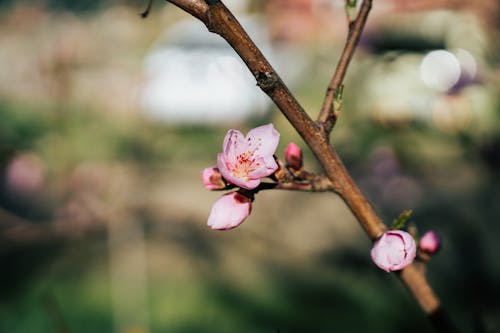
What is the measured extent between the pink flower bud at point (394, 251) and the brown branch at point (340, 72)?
0.47ft

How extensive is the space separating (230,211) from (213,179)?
0.23ft

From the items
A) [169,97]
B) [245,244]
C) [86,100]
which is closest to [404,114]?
[245,244]

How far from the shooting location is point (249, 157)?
30.8 inches

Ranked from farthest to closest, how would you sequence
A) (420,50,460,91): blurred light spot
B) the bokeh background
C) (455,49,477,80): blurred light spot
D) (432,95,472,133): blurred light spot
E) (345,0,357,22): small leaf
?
(420,50,460,91): blurred light spot, the bokeh background, (455,49,477,80): blurred light spot, (432,95,472,133): blurred light spot, (345,0,357,22): small leaf

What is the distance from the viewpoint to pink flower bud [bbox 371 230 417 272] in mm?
676

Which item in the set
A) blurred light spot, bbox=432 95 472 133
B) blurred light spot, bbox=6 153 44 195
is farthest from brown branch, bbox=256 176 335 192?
blurred light spot, bbox=6 153 44 195

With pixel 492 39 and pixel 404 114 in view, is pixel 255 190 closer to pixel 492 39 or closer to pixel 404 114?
pixel 492 39

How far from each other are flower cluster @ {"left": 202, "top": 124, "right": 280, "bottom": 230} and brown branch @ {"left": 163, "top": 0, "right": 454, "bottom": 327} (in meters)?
0.06

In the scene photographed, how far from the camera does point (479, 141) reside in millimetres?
2188

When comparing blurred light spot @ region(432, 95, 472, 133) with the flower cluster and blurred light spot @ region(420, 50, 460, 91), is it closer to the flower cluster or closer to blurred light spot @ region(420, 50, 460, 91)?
blurred light spot @ region(420, 50, 460, 91)

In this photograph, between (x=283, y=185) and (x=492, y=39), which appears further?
(x=492, y=39)

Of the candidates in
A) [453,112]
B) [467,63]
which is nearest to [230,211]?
[453,112]

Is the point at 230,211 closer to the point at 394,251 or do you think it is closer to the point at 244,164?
the point at 244,164

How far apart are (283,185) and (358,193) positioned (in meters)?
0.09
